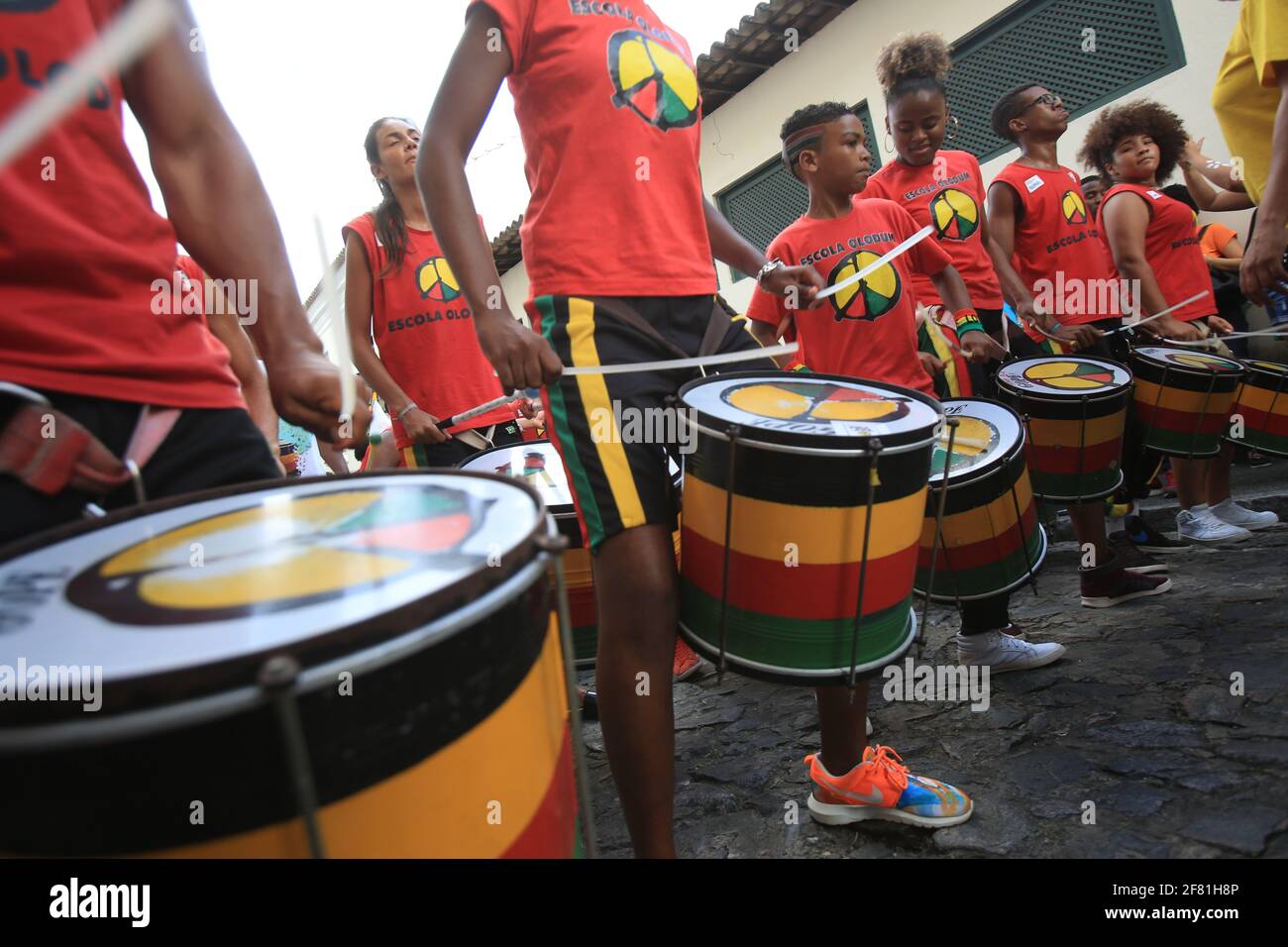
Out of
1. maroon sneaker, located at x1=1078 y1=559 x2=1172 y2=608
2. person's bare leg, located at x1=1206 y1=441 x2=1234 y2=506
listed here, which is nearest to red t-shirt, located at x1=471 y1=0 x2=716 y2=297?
maroon sneaker, located at x1=1078 y1=559 x2=1172 y2=608

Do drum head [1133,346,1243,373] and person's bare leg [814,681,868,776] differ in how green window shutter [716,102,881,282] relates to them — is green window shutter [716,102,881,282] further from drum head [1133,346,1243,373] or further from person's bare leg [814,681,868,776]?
person's bare leg [814,681,868,776]

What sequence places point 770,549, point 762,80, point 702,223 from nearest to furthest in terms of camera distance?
point 770,549 < point 702,223 < point 762,80

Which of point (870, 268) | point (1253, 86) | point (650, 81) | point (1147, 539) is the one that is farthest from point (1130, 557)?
point (650, 81)

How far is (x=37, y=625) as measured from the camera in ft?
2.47

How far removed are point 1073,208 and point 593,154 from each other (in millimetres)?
3469

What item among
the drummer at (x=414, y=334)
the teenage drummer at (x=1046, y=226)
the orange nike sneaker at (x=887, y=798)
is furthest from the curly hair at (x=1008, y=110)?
Answer: the orange nike sneaker at (x=887, y=798)

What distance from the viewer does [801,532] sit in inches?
62.7

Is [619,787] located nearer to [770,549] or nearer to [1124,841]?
[770,549]

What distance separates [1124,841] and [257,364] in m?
3.14

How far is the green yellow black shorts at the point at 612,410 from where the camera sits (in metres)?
1.67

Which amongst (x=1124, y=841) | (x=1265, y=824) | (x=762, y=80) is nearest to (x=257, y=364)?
(x=1124, y=841)

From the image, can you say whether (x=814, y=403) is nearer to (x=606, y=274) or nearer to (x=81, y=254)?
(x=606, y=274)

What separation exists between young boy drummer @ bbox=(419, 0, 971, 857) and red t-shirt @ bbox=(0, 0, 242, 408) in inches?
23.2

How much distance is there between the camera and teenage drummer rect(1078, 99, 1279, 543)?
422 centimetres
